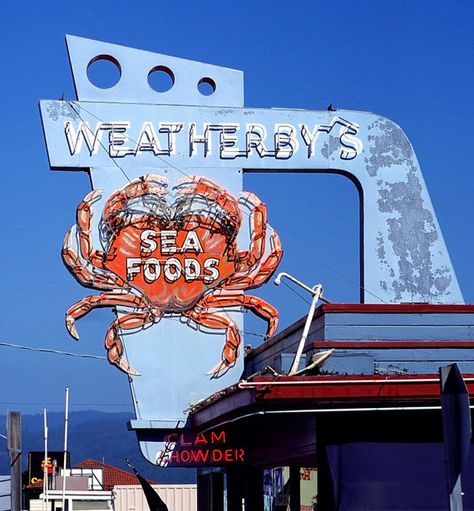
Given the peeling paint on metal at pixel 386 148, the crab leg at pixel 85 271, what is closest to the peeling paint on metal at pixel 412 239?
the peeling paint on metal at pixel 386 148

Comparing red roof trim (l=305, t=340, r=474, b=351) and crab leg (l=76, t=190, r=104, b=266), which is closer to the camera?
red roof trim (l=305, t=340, r=474, b=351)

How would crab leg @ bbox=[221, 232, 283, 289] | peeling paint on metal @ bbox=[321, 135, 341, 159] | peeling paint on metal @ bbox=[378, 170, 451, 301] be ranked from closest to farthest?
peeling paint on metal @ bbox=[378, 170, 451, 301] → crab leg @ bbox=[221, 232, 283, 289] → peeling paint on metal @ bbox=[321, 135, 341, 159]

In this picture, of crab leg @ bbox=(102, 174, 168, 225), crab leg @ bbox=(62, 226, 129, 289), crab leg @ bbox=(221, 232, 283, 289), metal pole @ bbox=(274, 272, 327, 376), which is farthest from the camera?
crab leg @ bbox=(221, 232, 283, 289)

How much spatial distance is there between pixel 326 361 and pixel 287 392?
1.94 metres

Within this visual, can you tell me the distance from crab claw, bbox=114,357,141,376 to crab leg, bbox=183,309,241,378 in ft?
4.59

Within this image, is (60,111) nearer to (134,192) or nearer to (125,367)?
(134,192)

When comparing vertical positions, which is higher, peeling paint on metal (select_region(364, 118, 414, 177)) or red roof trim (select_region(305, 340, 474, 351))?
peeling paint on metal (select_region(364, 118, 414, 177))

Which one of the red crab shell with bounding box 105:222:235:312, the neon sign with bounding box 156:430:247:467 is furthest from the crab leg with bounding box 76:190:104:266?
the neon sign with bounding box 156:430:247:467

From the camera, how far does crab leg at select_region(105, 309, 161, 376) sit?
23891 millimetres

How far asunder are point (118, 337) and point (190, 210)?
2.77m

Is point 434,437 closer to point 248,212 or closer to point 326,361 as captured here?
point 326,361

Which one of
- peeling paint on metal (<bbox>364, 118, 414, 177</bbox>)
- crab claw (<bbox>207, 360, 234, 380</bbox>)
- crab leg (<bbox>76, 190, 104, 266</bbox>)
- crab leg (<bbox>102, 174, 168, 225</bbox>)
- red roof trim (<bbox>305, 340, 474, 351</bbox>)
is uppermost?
peeling paint on metal (<bbox>364, 118, 414, 177</bbox>)

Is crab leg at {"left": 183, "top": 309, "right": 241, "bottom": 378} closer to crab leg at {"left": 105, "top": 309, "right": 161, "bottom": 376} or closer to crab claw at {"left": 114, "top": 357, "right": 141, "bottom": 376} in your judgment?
crab leg at {"left": 105, "top": 309, "right": 161, "bottom": 376}

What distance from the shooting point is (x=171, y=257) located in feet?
79.7
